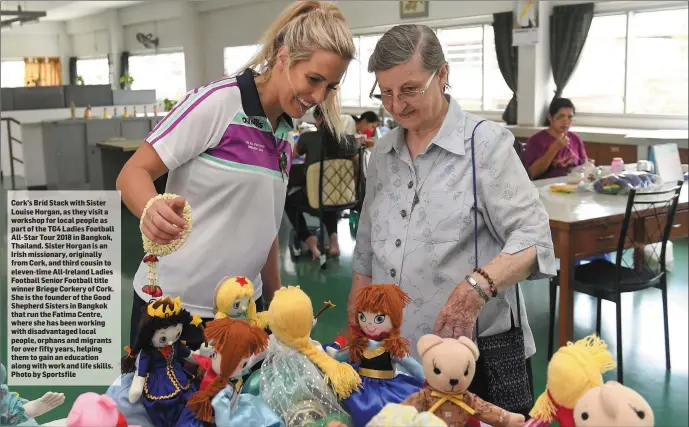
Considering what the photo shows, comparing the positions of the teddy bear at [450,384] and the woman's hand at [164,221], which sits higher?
the woman's hand at [164,221]

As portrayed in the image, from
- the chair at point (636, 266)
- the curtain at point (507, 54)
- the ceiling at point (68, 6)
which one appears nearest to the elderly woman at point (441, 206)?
the chair at point (636, 266)

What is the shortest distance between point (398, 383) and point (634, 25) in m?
7.99

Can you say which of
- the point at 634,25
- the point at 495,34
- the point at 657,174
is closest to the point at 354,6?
the point at 495,34

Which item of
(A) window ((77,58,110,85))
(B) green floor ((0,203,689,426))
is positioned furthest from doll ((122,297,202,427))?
(A) window ((77,58,110,85))

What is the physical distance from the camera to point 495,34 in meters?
9.16

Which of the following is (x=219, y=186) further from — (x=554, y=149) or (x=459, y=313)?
(x=554, y=149)

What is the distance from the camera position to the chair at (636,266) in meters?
3.35

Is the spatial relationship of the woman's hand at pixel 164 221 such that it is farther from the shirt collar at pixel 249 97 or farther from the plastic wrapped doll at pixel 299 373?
the shirt collar at pixel 249 97

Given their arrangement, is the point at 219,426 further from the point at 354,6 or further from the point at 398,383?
the point at 354,6

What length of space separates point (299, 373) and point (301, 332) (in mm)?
70

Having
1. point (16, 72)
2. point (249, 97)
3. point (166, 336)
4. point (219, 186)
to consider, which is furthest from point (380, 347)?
point (16, 72)

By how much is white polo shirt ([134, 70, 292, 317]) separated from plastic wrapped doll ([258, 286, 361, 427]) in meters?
0.28

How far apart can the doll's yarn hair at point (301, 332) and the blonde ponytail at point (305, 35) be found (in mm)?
503

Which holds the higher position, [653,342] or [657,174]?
[657,174]
